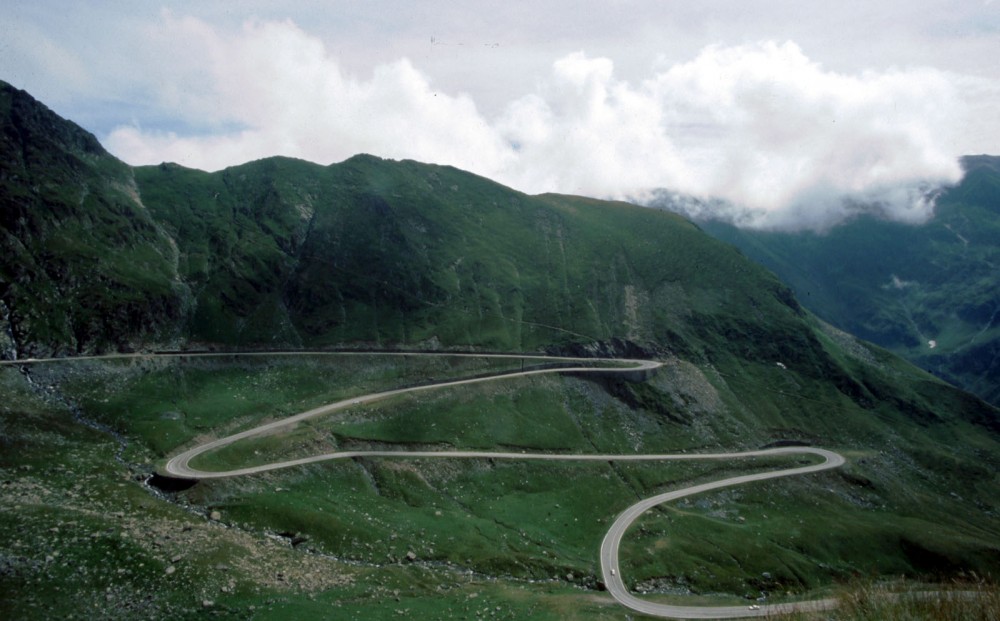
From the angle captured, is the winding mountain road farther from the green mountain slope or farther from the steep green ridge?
the steep green ridge

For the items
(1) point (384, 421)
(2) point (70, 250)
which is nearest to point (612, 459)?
(1) point (384, 421)

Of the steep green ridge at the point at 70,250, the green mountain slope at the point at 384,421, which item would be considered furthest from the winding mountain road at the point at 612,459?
the steep green ridge at the point at 70,250

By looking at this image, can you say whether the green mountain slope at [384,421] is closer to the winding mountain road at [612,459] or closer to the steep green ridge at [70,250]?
the steep green ridge at [70,250]

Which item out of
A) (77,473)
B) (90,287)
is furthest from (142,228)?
(77,473)

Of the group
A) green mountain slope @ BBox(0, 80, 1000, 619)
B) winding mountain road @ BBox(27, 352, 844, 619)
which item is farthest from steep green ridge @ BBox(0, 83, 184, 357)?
winding mountain road @ BBox(27, 352, 844, 619)

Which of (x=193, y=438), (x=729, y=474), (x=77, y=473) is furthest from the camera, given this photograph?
(x=729, y=474)

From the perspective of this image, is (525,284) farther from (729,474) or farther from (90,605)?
(90,605)
